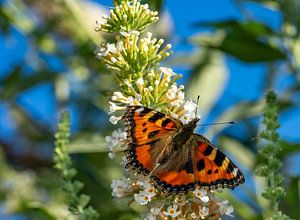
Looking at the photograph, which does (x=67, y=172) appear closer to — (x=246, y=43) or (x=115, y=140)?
(x=115, y=140)

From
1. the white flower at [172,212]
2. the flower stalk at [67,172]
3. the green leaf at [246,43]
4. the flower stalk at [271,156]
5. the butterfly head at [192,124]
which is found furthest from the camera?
the green leaf at [246,43]

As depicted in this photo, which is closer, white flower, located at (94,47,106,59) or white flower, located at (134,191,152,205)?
white flower, located at (134,191,152,205)

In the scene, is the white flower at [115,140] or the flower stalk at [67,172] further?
the flower stalk at [67,172]

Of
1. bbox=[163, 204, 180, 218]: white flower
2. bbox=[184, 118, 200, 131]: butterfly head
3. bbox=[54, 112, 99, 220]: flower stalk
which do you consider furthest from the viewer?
bbox=[54, 112, 99, 220]: flower stalk

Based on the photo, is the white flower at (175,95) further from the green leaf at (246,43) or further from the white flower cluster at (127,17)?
the green leaf at (246,43)

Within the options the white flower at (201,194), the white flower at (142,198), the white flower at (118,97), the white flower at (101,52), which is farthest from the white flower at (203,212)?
the white flower at (101,52)

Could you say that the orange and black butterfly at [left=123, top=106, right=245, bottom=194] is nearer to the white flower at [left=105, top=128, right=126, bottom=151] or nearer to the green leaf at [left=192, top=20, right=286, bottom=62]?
the white flower at [left=105, top=128, right=126, bottom=151]

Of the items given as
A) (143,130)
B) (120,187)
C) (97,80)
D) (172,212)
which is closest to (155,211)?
(172,212)

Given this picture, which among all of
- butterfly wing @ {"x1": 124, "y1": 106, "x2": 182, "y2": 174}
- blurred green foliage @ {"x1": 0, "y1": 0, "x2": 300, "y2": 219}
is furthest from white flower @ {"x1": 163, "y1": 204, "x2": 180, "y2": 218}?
blurred green foliage @ {"x1": 0, "y1": 0, "x2": 300, "y2": 219}
